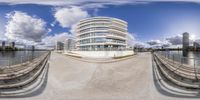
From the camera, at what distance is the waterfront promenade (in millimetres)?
2379

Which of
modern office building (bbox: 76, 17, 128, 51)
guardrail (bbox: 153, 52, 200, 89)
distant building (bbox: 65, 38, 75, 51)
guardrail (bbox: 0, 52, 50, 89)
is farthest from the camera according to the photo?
guardrail (bbox: 153, 52, 200, 89)

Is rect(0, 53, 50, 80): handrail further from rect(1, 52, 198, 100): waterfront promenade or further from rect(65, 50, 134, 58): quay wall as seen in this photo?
rect(65, 50, 134, 58): quay wall

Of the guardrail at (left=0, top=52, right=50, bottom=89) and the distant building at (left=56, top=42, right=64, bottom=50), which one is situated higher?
the distant building at (left=56, top=42, right=64, bottom=50)

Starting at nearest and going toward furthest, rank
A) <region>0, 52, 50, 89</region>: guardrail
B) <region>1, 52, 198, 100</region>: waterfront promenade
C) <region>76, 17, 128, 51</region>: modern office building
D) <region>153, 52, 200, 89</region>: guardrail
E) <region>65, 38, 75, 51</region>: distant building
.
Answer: <region>76, 17, 128, 51</region>: modern office building → <region>65, 38, 75, 51</region>: distant building → <region>1, 52, 198, 100</region>: waterfront promenade → <region>0, 52, 50, 89</region>: guardrail → <region>153, 52, 200, 89</region>: guardrail

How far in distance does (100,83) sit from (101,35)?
89 cm

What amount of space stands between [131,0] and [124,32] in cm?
50

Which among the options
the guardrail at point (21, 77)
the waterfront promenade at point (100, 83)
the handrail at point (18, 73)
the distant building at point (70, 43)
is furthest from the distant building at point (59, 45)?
the handrail at point (18, 73)

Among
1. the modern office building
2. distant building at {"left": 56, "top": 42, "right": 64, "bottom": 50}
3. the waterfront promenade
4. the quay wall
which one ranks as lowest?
the waterfront promenade

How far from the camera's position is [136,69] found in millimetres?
2691

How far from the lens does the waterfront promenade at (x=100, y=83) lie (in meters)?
2.38

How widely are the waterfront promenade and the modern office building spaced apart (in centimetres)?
48

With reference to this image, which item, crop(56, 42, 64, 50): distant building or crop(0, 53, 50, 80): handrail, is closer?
crop(56, 42, 64, 50): distant building

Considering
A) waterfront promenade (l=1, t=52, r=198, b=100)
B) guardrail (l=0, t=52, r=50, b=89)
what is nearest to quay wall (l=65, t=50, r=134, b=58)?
waterfront promenade (l=1, t=52, r=198, b=100)

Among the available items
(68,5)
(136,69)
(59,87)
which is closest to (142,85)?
(136,69)
